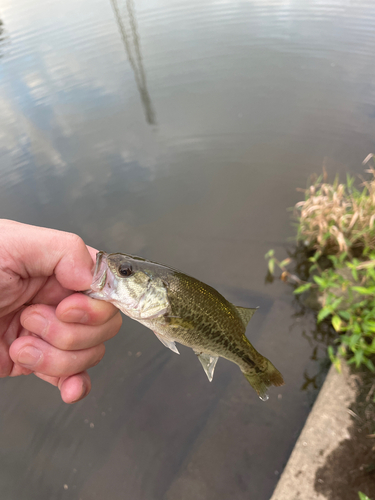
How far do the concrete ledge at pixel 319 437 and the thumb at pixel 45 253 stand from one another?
103 inches

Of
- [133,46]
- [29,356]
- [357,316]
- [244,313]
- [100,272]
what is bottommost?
[357,316]

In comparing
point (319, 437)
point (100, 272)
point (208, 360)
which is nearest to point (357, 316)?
point (319, 437)

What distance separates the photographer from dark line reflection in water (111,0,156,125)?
8539 mm

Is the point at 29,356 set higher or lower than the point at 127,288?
lower

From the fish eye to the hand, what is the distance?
23 cm

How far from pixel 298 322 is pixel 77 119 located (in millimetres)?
7730

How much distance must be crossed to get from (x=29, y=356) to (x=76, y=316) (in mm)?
434

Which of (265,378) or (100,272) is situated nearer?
(100,272)

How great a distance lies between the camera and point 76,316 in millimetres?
1856

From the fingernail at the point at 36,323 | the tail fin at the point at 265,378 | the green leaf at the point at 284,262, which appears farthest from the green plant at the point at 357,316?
the fingernail at the point at 36,323

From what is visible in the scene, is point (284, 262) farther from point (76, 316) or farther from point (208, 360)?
point (76, 316)

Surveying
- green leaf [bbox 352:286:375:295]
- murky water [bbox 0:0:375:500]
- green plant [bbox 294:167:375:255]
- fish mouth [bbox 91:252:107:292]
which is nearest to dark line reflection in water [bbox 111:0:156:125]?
murky water [bbox 0:0:375:500]

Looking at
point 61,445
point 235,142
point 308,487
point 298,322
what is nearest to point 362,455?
point 308,487

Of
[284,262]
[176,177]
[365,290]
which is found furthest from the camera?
[176,177]
